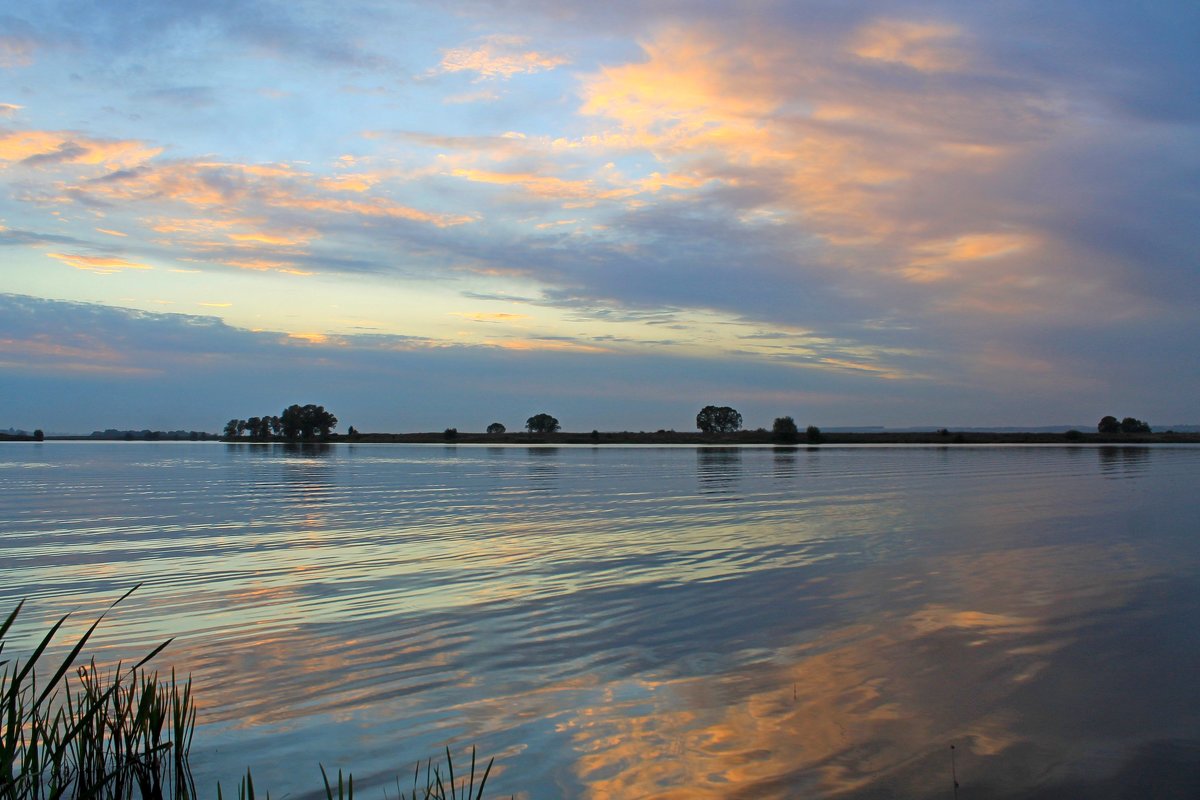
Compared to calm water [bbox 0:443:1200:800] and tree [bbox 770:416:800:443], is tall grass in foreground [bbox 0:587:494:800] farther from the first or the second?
tree [bbox 770:416:800:443]

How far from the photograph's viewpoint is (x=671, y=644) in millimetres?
11227

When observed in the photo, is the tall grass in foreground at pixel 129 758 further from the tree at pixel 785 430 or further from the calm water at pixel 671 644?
the tree at pixel 785 430

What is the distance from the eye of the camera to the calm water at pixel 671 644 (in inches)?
294

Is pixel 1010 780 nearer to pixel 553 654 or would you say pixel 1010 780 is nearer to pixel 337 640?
pixel 553 654

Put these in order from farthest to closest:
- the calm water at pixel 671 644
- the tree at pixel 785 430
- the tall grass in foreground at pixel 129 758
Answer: the tree at pixel 785 430 < the calm water at pixel 671 644 < the tall grass in foreground at pixel 129 758

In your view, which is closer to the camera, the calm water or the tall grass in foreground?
the tall grass in foreground

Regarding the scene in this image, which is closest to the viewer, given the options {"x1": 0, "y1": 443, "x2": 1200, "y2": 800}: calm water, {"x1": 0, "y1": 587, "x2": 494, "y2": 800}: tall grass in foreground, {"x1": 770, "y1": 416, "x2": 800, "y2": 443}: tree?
{"x1": 0, "y1": 587, "x2": 494, "y2": 800}: tall grass in foreground

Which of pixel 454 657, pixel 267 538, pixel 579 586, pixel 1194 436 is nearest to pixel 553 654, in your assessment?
pixel 454 657

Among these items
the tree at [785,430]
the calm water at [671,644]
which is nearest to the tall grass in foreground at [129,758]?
the calm water at [671,644]

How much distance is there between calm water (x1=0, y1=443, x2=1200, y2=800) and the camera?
7.48m

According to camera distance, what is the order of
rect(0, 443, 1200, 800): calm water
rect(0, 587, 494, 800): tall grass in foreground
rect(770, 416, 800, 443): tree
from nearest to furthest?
rect(0, 587, 494, 800): tall grass in foreground, rect(0, 443, 1200, 800): calm water, rect(770, 416, 800, 443): tree

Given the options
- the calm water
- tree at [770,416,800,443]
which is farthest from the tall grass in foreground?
tree at [770,416,800,443]

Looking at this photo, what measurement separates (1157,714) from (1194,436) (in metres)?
161

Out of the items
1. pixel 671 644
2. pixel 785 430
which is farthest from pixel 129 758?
pixel 785 430
